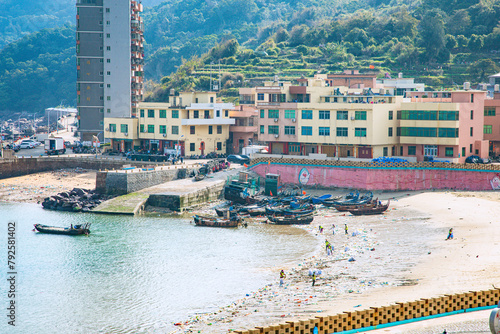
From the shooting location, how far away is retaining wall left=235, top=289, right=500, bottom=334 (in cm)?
2947

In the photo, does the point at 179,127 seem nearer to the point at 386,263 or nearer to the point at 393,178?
the point at 393,178

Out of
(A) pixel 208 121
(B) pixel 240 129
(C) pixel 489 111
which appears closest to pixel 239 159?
(A) pixel 208 121

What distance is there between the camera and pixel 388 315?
3091 centimetres

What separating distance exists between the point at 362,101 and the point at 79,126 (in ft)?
171

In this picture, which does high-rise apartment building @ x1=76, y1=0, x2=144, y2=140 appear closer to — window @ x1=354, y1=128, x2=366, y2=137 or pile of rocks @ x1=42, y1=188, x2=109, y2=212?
pile of rocks @ x1=42, y1=188, x2=109, y2=212

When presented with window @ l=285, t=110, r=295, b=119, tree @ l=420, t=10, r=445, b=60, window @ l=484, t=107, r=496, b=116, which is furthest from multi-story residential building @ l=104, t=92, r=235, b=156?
tree @ l=420, t=10, r=445, b=60

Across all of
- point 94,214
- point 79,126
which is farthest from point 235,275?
point 79,126

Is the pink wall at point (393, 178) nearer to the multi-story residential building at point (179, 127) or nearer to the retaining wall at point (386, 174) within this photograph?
the retaining wall at point (386, 174)

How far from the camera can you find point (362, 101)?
262 feet

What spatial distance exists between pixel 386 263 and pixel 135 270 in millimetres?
17037

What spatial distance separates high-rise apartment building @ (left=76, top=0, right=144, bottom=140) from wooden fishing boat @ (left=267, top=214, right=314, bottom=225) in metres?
56.2

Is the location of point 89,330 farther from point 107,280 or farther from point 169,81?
point 169,81

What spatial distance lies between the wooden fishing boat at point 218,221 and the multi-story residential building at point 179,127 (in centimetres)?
2797

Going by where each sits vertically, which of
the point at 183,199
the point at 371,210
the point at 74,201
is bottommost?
the point at 74,201
